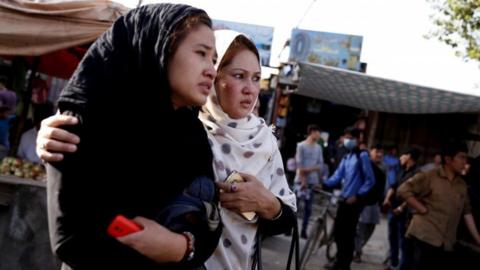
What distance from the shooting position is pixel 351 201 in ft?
21.0

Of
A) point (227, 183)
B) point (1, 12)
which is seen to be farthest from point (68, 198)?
point (1, 12)

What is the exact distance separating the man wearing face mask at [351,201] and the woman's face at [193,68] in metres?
5.30

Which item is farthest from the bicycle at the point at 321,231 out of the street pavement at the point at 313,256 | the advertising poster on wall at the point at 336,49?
the advertising poster on wall at the point at 336,49

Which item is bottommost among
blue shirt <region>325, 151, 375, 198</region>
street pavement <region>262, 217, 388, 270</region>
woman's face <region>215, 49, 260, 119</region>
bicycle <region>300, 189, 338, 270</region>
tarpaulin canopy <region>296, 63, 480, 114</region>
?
street pavement <region>262, 217, 388, 270</region>

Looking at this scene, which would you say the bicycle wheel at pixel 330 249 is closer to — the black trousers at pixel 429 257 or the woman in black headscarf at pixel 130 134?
the black trousers at pixel 429 257

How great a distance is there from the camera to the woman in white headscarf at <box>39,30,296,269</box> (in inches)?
67.7

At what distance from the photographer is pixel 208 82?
1.32 m

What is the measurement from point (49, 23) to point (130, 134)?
3.38m

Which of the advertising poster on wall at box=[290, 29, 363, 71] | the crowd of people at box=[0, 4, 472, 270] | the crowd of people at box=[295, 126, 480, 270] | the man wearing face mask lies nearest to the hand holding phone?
the crowd of people at box=[0, 4, 472, 270]

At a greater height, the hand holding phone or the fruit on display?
the hand holding phone

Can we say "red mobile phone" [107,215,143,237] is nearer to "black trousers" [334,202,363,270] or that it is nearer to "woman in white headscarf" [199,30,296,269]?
"woman in white headscarf" [199,30,296,269]

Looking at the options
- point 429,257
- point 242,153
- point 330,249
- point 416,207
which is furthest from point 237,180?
point 330,249

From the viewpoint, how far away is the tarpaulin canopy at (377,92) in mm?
8969

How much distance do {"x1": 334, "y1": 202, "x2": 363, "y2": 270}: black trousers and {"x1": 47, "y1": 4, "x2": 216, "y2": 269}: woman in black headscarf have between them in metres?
5.43
